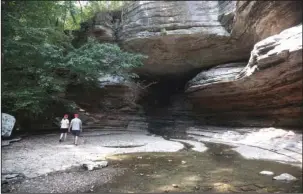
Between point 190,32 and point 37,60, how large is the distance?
5.62 metres

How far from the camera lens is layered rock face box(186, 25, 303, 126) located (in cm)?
614

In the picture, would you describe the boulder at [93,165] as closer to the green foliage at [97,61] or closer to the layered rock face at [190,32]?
the green foliage at [97,61]

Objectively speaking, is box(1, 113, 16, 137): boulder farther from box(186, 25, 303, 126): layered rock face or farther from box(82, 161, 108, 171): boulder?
box(186, 25, 303, 126): layered rock face

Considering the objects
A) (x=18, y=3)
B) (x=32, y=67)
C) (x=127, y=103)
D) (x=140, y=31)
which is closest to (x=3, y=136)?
(x=32, y=67)

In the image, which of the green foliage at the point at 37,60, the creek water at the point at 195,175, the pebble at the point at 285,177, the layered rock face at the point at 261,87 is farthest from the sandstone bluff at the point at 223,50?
the green foliage at the point at 37,60

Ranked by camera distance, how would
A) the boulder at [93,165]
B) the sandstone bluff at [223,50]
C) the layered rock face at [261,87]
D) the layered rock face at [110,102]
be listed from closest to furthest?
the boulder at [93,165]
the layered rock face at [261,87]
the sandstone bluff at [223,50]
the layered rock face at [110,102]

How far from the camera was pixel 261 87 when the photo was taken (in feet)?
25.1

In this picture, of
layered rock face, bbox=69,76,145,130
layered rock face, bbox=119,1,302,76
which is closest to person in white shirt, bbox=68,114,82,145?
layered rock face, bbox=69,76,145,130

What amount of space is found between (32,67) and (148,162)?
332cm

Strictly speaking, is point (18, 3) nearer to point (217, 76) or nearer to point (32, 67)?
point (32, 67)

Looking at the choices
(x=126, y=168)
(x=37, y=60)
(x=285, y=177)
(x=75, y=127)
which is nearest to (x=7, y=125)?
(x=75, y=127)

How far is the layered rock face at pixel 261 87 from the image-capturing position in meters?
6.14

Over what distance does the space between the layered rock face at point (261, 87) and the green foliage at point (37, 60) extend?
4.13m

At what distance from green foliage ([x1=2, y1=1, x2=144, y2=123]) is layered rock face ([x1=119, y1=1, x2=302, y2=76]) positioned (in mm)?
3059
